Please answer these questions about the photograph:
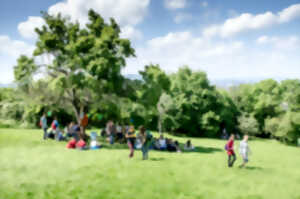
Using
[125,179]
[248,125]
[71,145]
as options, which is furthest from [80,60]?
[248,125]

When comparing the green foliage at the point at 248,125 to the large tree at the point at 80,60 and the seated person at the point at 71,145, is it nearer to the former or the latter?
the large tree at the point at 80,60

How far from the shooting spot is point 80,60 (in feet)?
57.8

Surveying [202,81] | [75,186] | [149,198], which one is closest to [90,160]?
[75,186]

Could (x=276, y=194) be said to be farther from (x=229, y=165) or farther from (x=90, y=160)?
(x=90, y=160)

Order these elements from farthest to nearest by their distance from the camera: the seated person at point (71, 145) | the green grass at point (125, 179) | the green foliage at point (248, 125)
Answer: the green foliage at point (248, 125), the seated person at point (71, 145), the green grass at point (125, 179)

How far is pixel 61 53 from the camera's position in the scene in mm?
19859

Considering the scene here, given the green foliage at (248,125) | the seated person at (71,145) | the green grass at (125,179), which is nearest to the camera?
the green grass at (125,179)

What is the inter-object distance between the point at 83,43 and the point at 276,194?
1600cm

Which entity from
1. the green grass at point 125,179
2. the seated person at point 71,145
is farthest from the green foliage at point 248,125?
the seated person at point 71,145

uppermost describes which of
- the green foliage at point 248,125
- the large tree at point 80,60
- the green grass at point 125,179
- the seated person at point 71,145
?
the large tree at point 80,60

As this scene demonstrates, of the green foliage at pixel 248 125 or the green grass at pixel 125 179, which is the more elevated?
the green foliage at pixel 248 125

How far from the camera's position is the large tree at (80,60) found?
17.8 m

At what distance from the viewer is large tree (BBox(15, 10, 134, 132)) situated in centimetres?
1778

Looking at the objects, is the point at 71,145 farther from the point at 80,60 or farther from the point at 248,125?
the point at 248,125
